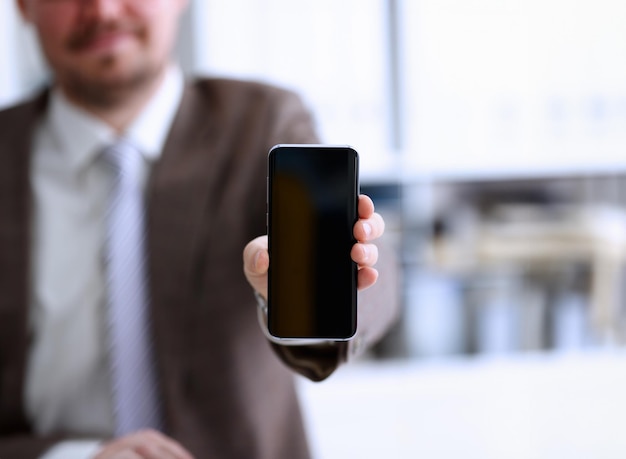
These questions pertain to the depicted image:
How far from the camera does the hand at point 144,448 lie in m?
0.44

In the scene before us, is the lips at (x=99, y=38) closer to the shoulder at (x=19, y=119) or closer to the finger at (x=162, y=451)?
the shoulder at (x=19, y=119)

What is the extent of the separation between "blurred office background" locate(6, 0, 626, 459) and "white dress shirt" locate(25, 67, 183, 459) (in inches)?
39.4

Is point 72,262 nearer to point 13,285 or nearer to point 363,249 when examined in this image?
point 13,285

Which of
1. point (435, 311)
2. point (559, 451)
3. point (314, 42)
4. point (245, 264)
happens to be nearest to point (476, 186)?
point (435, 311)

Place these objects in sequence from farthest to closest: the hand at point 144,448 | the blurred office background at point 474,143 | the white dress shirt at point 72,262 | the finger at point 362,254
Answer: the blurred office background at point 474,143
the white dress shirt at point 72,262
the hand at point 144,448
the finger at point 362,254

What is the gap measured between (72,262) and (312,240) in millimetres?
309

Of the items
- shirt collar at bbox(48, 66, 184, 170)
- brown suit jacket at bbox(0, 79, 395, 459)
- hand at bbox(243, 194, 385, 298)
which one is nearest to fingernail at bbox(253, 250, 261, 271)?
hand at bbox(243, 194, 385, 298)

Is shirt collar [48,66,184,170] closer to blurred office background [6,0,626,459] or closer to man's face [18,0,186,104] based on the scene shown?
man's face [18,0,186,104]

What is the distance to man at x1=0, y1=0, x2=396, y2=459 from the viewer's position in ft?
1.63

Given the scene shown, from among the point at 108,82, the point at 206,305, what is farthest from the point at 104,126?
the point at 206,305

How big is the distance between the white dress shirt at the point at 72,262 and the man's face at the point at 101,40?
0.09 ft

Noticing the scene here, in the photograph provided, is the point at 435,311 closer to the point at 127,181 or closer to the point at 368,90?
the point at 368,90

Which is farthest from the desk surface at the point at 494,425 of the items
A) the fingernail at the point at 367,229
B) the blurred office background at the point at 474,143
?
the blurred office background at the point at 474,143

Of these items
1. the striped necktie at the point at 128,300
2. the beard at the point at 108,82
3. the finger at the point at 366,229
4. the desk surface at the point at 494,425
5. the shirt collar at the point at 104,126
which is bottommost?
the desk surface at the point at 494,425
